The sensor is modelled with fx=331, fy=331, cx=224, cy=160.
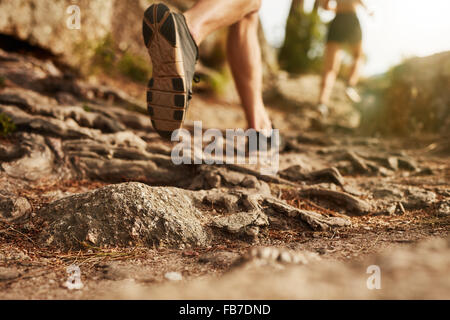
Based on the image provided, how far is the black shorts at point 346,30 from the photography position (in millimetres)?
5418

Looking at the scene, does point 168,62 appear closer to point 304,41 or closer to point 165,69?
point 165,69

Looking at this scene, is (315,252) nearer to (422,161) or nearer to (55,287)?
(55,287)

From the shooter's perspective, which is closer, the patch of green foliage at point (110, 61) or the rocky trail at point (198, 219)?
the rocky trail at point (198, 219)

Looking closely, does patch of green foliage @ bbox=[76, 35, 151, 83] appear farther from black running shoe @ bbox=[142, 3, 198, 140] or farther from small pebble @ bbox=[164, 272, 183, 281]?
small pebble @ bbox=[164, 272, 183, 281]

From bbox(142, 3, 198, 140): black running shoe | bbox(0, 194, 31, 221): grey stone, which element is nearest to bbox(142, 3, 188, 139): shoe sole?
bbox(142, 3, 198, 140): black running shoe

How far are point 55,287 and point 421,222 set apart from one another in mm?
1677

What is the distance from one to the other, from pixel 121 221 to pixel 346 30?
519 cm

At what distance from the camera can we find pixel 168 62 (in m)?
1.98

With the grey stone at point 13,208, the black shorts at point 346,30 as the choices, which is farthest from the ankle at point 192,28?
the black shorts at point 346,30

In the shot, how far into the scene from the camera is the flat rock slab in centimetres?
153

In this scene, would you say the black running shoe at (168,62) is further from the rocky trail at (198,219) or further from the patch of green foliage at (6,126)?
the patch of green foliage at (6,126)

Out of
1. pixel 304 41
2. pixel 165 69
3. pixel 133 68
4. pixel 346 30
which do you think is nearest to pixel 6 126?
pixel 165 69

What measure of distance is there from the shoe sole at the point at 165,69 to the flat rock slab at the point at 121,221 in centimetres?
58

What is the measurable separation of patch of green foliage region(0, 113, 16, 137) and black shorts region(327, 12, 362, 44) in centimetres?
480
